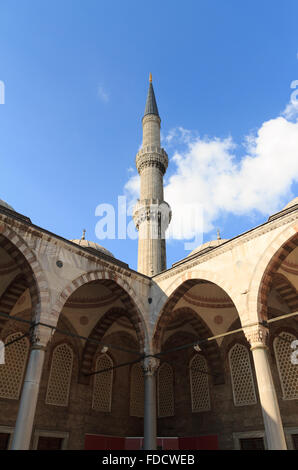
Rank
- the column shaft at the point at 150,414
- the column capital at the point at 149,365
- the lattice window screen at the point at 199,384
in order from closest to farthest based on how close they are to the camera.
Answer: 1. the column shaft at the point at 150,414
2. the column capital at the point at 149,365
3. the lattice window screen at the point at 199,384

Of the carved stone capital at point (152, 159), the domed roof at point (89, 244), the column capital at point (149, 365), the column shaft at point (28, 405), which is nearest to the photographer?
the column shaft at point (28, 405)

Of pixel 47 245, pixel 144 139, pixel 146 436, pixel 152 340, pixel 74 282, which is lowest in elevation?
pixel 146 436

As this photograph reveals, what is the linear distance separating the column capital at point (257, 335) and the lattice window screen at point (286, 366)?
10.7 feet

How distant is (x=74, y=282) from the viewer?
29.3 feet

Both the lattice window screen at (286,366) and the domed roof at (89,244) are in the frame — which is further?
the domed roof at (89,244)

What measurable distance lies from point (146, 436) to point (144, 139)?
1645 cm

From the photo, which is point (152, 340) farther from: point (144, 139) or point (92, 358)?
point (144, 139)

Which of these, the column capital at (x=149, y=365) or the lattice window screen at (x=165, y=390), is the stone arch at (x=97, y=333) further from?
the lattice window screen at (x=165, y=390)

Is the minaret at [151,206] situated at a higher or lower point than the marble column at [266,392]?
higher

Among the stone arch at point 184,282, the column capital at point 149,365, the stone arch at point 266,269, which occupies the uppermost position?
the stone arch at point 184,282

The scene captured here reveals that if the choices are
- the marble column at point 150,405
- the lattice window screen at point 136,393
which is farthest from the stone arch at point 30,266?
the lattice window screen at point 136,393

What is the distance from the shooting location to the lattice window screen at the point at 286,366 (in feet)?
34.0

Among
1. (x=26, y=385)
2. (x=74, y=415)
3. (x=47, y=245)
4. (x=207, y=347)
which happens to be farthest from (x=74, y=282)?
(x=207, y=347)

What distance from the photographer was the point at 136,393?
13055 millimetres
